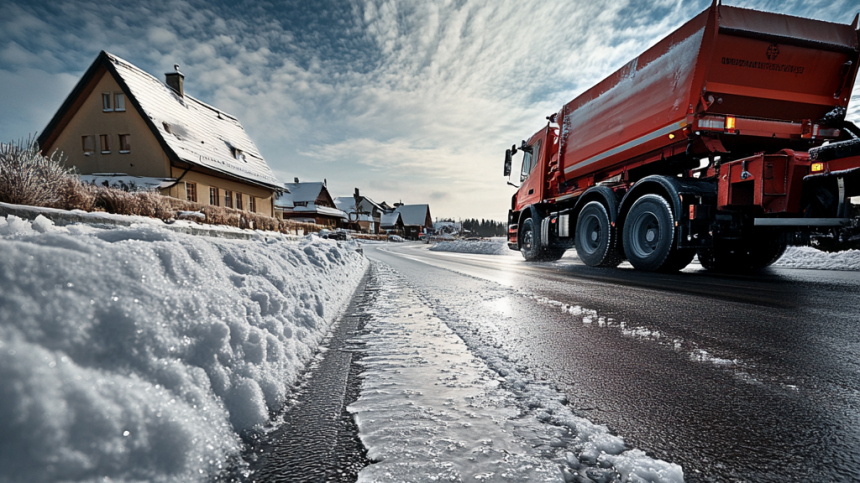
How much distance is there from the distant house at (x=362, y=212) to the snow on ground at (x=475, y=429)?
2210 inches

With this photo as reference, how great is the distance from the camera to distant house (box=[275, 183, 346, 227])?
122 ft

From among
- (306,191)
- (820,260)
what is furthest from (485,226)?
(820,260)

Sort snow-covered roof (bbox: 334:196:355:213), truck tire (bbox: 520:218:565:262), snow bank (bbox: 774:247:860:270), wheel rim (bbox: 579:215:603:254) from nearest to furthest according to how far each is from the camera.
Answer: snow bank (bbox: 774:247:860:270) → wheel rim (bbox: 579:215:603:254) → truck tire (bbox: 520:218:565:262) → snow-covered roof (bbox: 334:196:355:213)

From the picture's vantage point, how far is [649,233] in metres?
6.80

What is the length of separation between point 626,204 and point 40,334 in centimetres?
796

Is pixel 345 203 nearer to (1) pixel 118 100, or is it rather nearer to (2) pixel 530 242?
(1) pixel 118 100

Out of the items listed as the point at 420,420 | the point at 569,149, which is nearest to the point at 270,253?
the point at 420,420

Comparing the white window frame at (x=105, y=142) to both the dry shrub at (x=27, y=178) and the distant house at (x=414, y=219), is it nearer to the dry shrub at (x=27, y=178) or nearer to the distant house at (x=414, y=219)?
the dry shrub at (x=27, y=178)

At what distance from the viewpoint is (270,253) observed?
11.1 feet

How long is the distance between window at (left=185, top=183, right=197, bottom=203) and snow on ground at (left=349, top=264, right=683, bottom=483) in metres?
15.0

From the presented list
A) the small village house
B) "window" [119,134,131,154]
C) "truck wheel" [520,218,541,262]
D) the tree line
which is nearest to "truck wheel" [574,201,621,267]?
"truck wheel" [520,218,541,262]

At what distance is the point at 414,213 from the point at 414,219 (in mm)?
1671

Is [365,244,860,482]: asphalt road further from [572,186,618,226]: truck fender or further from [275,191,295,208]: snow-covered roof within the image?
[275,191,295,208]: snow-covered roof

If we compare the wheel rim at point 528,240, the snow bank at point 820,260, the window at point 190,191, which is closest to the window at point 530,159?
the wheel rim at point 528,240
